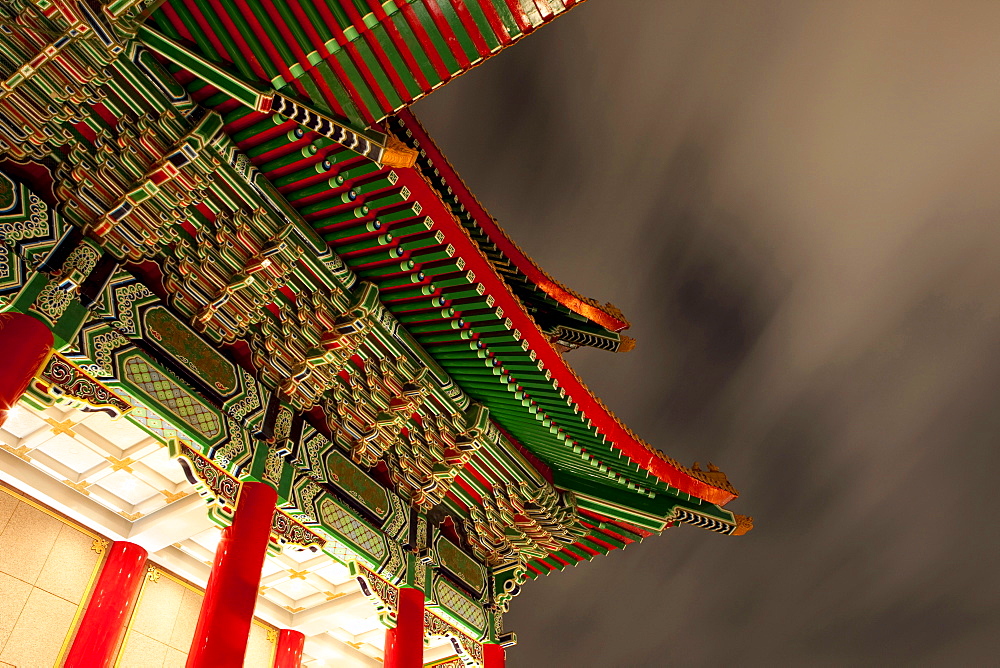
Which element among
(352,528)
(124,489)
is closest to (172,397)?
(352,528)

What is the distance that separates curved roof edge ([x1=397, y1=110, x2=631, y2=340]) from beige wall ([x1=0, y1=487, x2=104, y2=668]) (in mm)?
6738

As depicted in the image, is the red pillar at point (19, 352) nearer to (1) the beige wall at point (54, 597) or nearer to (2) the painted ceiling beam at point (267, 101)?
(2) the painted ceiling beam at point (267, 101)

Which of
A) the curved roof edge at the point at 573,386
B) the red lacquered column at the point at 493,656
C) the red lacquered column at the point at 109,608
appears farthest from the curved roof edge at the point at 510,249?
the red lacquered column at the point at 109,608

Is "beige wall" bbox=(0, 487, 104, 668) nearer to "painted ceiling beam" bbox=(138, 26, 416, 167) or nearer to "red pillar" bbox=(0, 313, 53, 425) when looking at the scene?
"red pillar" bbox=(0, 313, 53, 425)

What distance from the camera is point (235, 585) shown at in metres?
5.61

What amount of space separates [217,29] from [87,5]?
0.97 meters

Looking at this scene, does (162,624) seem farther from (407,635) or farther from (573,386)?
(573,386)

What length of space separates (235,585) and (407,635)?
2.94 meters

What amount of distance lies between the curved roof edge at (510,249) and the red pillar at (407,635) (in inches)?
207

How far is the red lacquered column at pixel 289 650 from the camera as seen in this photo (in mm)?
9930

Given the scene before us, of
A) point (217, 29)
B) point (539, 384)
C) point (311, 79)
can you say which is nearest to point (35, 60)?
point (217, 29)

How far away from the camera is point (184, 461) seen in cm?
597

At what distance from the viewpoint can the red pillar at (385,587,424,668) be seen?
7.69m

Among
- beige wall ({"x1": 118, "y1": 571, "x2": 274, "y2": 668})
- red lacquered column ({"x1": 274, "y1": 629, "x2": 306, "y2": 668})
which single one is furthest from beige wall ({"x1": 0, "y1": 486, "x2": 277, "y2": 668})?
red lacquered column ({"x1": 274, "y1": 629, "x2": 306, "y2": 668})
